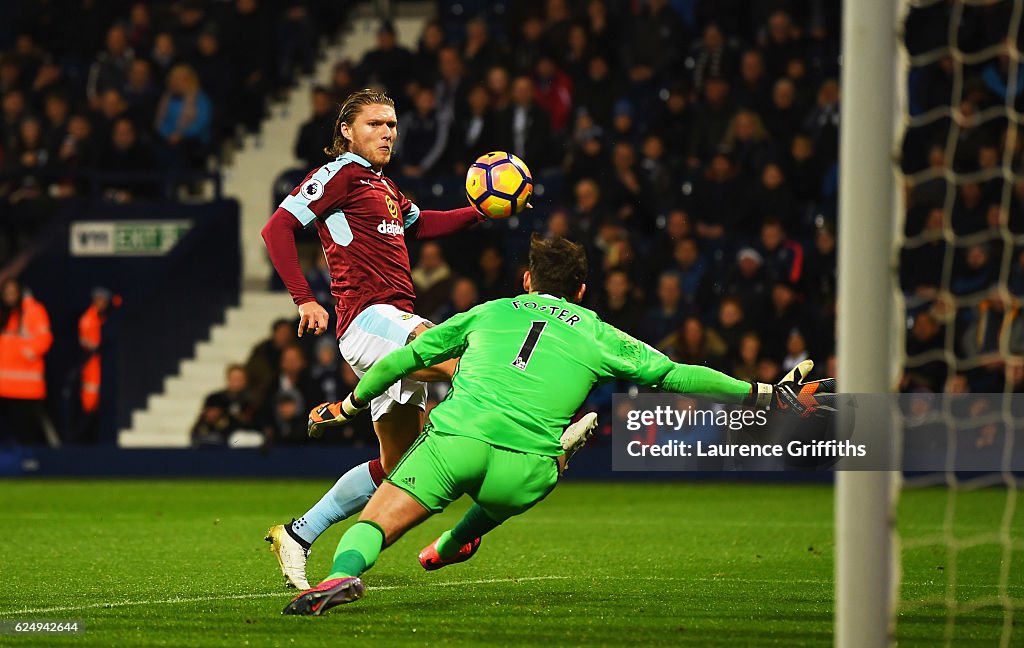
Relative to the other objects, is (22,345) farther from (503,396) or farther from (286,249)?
(503,396)

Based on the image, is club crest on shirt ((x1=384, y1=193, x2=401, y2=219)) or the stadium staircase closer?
club crest on shirt ((x1=384, y1=193, x2=401, y2=219))

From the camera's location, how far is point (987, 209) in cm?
1287

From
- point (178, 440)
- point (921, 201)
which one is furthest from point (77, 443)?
point (921, 201)

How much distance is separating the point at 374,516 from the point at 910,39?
9.79 meters

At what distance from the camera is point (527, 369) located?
18.6 ft

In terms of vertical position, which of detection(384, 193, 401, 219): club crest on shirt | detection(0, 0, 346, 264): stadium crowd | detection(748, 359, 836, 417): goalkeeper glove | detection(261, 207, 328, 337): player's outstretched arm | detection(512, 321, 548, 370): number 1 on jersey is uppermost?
detection(0, 0, 346, 264): stadium crowd

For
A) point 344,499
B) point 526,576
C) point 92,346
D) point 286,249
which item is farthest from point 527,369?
point 92,346

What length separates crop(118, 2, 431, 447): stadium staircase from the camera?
624 inches

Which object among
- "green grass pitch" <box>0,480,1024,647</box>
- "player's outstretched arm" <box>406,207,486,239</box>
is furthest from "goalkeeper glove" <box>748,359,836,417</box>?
"player's outstretched arm" <box>406,207,486,239</box>

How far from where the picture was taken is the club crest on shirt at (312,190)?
6816mm

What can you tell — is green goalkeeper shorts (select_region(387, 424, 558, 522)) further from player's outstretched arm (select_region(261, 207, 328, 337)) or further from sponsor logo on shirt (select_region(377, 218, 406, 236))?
sponsor logo on shirt (select_region(377, 218, 406, 236))

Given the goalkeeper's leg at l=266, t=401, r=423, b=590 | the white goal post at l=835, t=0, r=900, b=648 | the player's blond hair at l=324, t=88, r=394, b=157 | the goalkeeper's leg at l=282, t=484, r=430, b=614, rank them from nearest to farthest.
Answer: the white goal post at l=835, t=0, r=900, b=648 < the goalkeeper's leg at l=282, t=484, r=430, b=614 < the goalkeeper's leg at l=266, t=401, r=423, b=590 < the player's blond hair at l=324, t=88, r=394, b=157

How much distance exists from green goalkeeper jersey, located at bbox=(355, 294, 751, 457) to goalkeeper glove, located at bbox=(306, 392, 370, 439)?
4.9 inches

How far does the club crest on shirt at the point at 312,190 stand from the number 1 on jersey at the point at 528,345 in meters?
1.52
